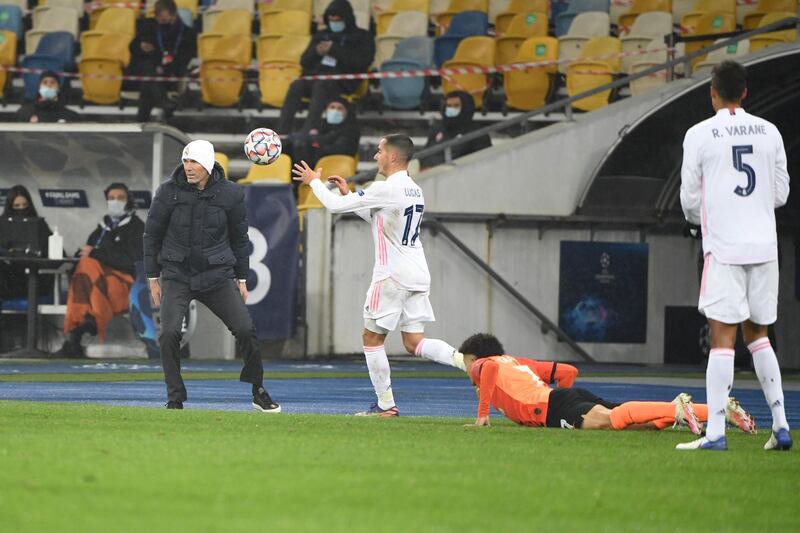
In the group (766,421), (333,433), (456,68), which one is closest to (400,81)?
(456,68)

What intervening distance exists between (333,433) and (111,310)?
1324cm

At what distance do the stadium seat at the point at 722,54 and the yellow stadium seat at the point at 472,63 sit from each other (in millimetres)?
3642

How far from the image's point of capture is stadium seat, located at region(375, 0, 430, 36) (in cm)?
2823

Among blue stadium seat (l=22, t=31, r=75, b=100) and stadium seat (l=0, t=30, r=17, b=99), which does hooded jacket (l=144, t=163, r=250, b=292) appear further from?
stadium seat (l=0, t=30, r=17, b=99)

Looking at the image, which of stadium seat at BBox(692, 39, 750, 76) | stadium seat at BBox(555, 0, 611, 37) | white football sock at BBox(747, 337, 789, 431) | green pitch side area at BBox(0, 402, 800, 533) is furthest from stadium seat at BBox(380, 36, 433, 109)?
white football sock at BBox(747, 337, 789, 431)

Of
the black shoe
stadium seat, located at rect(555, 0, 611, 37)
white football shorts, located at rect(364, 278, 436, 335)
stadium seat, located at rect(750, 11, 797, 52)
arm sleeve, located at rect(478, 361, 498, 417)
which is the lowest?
the black shoe

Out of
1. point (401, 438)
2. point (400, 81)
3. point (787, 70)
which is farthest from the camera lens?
point (400, 81)

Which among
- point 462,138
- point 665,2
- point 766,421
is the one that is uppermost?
point 665,2

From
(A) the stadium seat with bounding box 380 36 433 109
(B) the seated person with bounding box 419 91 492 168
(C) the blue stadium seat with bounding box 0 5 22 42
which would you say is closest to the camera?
(B) the seated person with bounding box 419 91 492 168

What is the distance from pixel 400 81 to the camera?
26250mm

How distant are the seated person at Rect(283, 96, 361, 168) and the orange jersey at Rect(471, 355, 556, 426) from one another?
13243mm

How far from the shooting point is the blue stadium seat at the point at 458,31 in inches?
1074

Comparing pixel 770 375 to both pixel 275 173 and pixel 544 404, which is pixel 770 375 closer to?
pixel 544 404

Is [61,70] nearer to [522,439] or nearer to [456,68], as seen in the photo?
[456,68]
